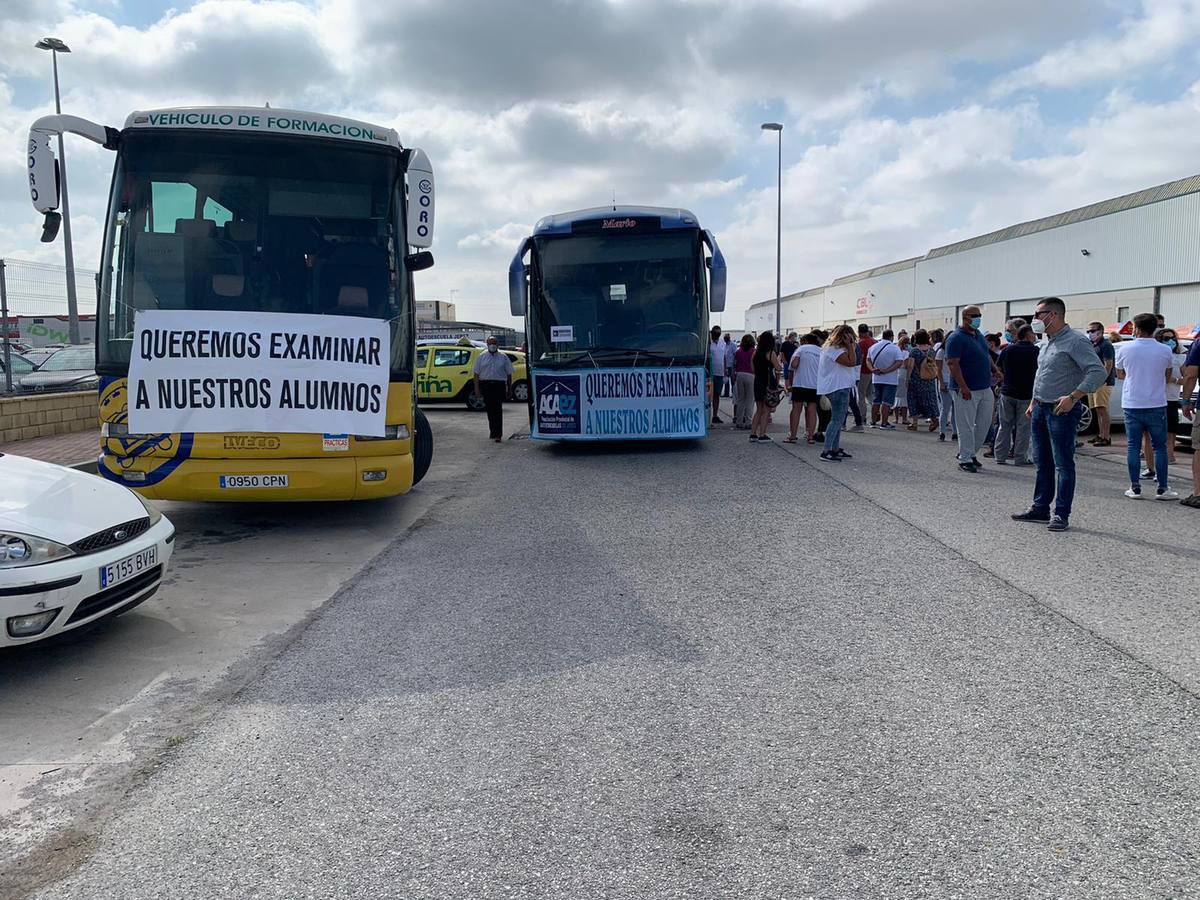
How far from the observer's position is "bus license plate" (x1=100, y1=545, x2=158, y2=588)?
4778 mm

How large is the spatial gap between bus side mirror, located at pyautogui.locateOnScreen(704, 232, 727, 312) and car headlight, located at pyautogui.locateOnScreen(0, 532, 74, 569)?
9.35m

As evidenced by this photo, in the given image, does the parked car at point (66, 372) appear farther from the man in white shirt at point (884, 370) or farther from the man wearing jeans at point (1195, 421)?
the man wearing jeans at point (1195, 421)

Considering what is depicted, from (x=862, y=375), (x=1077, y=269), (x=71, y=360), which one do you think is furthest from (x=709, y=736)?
(x=1077, y=269)

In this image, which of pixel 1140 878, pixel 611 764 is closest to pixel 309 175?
pixel 611 764

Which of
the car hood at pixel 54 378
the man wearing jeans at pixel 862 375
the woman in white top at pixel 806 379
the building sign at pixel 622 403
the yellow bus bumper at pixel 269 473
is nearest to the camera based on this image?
the yellow bus bumper at pixel 269 473

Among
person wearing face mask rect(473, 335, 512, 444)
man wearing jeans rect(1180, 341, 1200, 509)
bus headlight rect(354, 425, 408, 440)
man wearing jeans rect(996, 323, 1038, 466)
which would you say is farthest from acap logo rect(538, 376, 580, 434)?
man wearing jeans rect(1180, 341, 1200, 509)

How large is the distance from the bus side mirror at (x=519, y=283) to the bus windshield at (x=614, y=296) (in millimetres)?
217

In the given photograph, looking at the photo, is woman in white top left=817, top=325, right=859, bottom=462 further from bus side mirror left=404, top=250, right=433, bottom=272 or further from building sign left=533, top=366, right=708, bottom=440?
bus side mirror left=404, top=250, right=433, bottom=272

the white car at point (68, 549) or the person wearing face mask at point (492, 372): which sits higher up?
the person wearing face mask at point (492, 372)

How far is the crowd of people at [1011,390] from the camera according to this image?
7.69 m

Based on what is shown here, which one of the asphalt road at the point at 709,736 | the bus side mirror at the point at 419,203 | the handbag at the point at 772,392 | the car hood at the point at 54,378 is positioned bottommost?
the asphalt road at the point at 709,736

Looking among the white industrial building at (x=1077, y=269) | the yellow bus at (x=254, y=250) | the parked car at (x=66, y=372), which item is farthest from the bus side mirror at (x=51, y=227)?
the white industrial building at (x=1077, y=269)

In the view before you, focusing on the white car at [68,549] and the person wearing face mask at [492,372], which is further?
the person wearing face mask at [492,372]

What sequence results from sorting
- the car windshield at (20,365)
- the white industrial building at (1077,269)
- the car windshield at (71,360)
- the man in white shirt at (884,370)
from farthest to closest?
1. the white industrial building at (1077,269)
2. the car windshield at (20,365)
3. the car windshield at (71,360)
4. the man in white shirt at (884,370)
